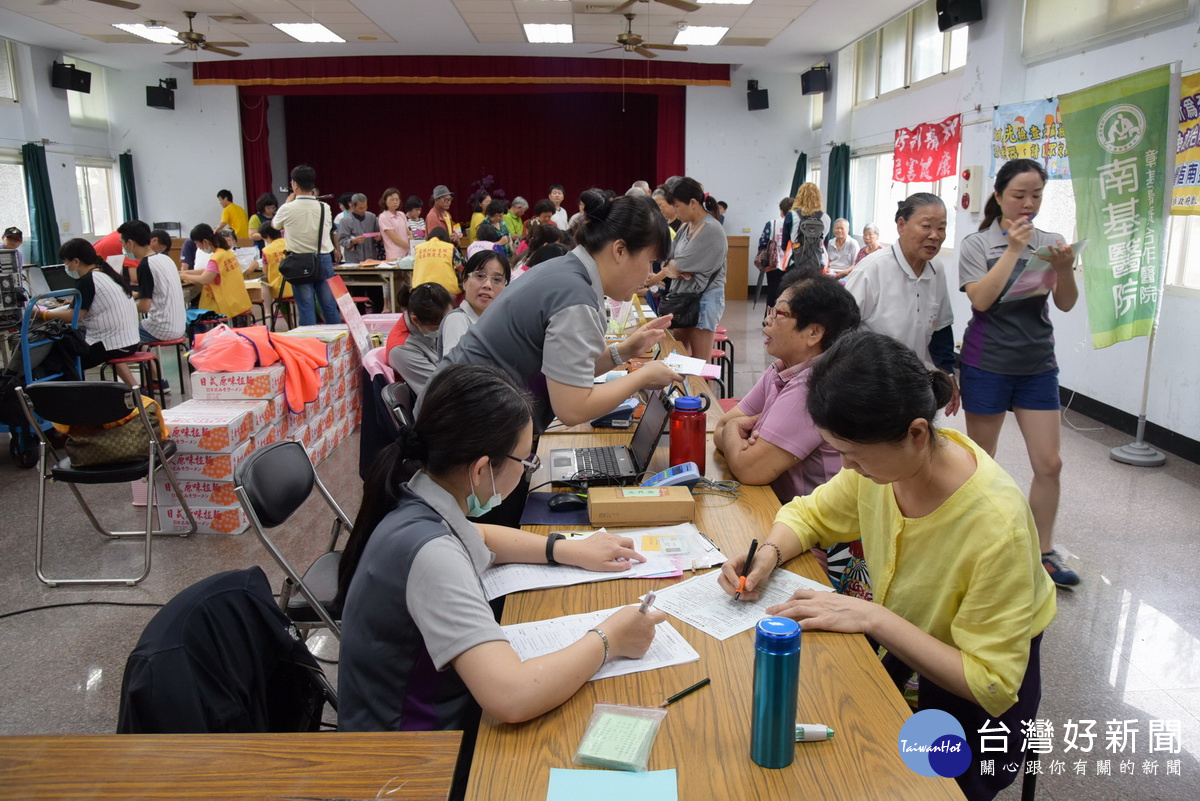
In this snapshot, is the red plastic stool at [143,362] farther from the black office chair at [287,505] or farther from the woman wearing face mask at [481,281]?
the black office chair at [287,505]

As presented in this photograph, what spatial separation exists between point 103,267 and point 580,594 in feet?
15.1

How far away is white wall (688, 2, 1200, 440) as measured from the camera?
4465mm

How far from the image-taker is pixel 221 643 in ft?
4.17

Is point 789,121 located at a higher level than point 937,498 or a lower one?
higher

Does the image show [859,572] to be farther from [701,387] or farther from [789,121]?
[789,121]

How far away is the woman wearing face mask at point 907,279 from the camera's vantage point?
2.73m

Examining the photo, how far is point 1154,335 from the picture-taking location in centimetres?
427

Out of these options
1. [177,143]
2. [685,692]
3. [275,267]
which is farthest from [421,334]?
[177,143]

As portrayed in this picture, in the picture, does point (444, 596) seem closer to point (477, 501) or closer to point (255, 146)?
point (477, 501)

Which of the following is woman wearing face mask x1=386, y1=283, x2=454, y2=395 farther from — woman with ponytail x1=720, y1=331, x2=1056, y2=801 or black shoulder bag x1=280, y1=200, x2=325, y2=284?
black shoulder bag x1=280, y1=200, x2=325, y2=284

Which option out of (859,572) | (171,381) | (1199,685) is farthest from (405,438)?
(171,381)

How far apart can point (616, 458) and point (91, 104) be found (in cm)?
1265
